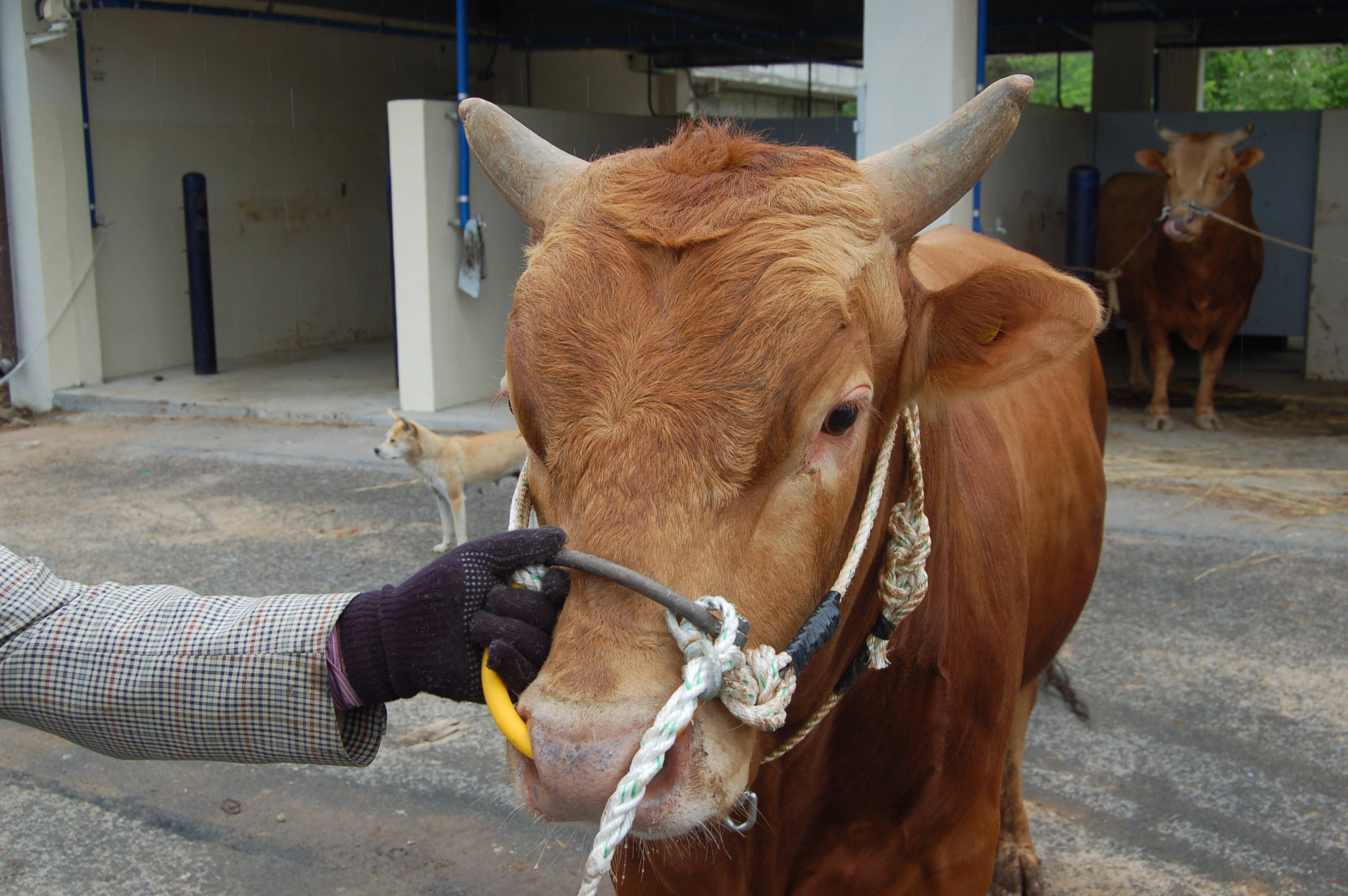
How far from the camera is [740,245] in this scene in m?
1.69

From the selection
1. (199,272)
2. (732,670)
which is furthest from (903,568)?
(199,272)

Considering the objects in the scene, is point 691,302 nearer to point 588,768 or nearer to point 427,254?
point 588,768

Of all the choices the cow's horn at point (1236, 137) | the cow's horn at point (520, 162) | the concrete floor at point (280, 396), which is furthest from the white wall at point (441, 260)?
the cow's horn at point (520, 162)

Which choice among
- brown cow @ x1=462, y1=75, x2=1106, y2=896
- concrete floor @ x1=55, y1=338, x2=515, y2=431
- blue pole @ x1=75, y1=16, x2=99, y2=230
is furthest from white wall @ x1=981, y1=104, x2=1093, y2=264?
blue pole @ x1=75, y1=16, x2=99, y2=230

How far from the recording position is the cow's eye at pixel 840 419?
1.72 meters

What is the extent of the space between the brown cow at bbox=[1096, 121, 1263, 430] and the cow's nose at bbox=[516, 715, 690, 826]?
8212 millimetres

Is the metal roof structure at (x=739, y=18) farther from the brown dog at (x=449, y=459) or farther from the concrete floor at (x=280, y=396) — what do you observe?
the brown dog at (x=449, y=459)

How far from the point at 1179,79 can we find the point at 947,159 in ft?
62.4

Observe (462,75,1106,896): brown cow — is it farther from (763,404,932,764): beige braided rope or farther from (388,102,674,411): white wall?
(388,102,674,411): white wall

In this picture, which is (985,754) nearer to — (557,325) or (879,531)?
(879,531)

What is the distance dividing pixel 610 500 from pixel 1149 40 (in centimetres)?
Answer: 1484

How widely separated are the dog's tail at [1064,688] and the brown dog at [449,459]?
3331 millimetres

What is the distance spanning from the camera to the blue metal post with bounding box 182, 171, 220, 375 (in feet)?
37.4

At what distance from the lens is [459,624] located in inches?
68.5
